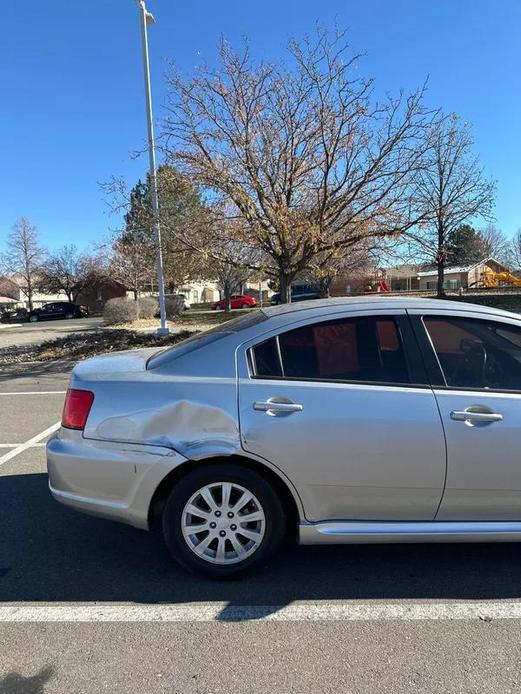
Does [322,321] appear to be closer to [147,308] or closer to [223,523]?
[223,523]

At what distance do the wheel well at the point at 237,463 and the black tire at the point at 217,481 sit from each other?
33mm

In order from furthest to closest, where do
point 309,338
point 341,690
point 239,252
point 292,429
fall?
point 239,252 → point 309,338 → point 292,429 → point 341,690

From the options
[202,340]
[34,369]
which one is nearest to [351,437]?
[202,340]

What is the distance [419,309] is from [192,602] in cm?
213

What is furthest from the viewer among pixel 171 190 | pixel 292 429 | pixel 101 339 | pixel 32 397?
pixel 101 339

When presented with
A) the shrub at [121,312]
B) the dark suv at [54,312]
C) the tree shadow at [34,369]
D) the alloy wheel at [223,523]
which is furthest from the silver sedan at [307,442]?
the dark suv at [54,312]

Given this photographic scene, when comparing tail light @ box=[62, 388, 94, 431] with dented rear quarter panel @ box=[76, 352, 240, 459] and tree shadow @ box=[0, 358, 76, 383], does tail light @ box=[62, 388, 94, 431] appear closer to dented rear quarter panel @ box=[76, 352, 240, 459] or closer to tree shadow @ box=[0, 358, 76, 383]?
dented rear quarter panel @ box=[76, 352, 240, 459]

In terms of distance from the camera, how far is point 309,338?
331 centimetres

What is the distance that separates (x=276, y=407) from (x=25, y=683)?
1.73 m

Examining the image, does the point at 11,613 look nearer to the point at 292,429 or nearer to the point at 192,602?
the point at 192,602

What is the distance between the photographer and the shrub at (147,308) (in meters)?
29.3

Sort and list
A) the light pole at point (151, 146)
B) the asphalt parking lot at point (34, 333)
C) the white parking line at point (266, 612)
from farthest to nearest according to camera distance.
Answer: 1. the asphalt parking lot at point (34, 333)
2. the light pole at point (151, 146)
3. the white parking line at point (266, 612)

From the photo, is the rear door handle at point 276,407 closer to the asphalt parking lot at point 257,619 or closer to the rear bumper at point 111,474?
the rear bumper at point 111,474

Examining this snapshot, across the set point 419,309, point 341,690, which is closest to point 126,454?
point 341,690
